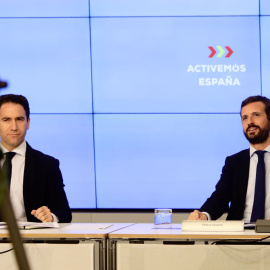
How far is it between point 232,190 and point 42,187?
1096 millimetres

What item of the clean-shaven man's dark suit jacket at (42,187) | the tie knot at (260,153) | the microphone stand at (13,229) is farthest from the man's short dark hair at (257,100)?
the microphone stand at (13,229)

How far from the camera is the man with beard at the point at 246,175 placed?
10.9 feet

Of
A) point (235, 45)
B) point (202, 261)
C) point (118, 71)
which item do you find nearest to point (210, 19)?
point (235, 45)

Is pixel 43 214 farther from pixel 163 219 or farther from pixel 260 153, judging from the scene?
pixel 260 153

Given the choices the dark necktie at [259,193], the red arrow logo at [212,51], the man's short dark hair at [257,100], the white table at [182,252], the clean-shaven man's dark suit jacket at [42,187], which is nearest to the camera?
the white table at [182,252]

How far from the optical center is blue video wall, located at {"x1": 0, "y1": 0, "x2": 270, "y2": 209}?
4.61 m

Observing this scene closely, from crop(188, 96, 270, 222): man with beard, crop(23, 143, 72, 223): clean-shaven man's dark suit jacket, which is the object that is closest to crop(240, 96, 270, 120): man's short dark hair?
crop(188, 96, 270, 222): man with beard

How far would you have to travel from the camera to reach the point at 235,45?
4.57m

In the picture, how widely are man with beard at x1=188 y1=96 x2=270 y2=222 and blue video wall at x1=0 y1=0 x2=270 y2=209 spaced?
1.09 m

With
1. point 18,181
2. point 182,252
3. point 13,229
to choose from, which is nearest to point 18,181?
point 18,181

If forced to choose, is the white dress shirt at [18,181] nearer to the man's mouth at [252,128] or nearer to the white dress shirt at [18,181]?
the white dress shirt at [18,181]

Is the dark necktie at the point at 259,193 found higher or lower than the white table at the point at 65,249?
higher

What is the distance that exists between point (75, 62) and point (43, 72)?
0.26 metres

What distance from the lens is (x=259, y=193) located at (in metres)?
3.30
